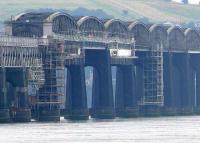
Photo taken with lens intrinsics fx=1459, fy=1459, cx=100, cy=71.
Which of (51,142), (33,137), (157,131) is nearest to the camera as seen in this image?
(51,142)

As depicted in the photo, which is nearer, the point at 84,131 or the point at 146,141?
the point at 146,141

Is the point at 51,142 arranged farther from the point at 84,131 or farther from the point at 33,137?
the point at 84,131

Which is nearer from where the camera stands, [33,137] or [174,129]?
[33,137]

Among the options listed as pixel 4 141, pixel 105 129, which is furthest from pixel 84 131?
pixel 4 141

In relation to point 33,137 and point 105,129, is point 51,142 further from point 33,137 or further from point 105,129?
point 105,129

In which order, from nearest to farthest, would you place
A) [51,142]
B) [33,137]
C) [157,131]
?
[51,142]
[33,137]
[157,131]

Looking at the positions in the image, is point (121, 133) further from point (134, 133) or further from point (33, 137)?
point (33, 137)

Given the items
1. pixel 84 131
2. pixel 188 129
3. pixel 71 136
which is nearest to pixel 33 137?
pixel 71 136
